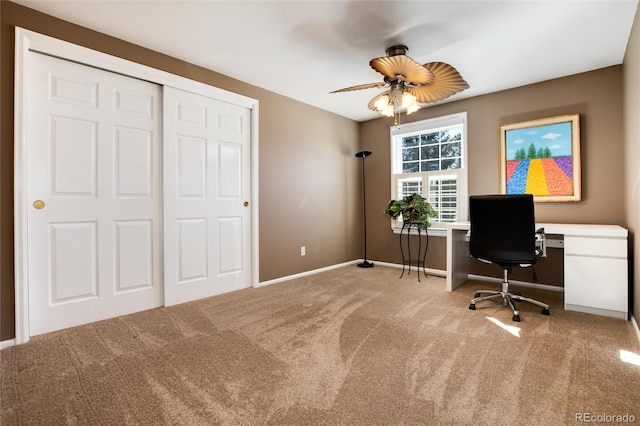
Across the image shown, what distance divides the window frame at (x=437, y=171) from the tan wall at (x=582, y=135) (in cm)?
8

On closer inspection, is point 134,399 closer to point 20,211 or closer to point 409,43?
point 20,211

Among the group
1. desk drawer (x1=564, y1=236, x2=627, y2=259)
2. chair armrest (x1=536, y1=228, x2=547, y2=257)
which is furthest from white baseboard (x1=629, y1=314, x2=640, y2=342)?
chair armrest (x1=536, y1=228, x2=547, y2=257)

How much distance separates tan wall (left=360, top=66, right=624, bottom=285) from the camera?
9.99ft

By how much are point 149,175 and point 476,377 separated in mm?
3056

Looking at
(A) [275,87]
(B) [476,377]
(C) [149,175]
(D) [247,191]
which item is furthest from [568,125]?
(C) [149,175]

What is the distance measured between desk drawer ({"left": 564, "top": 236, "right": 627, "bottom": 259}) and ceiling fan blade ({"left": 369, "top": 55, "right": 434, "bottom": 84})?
1960mm

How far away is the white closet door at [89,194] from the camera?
7.39 ft

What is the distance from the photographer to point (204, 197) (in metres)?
3.19

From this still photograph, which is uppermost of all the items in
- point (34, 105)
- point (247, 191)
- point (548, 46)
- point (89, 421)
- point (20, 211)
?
point (548, 46)

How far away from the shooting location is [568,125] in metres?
3.24

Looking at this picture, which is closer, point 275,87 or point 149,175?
point 149,175

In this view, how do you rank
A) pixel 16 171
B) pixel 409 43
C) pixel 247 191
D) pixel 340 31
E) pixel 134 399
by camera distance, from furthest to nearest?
pixel 247 191 < pixel 409 43 < pixel 340 31 < pixel 16 171 < pixel 134 399

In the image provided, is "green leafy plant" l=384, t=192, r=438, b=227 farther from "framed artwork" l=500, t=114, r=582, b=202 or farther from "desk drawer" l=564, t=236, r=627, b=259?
"desk drawer" l=564, t=236, r=627, b=259

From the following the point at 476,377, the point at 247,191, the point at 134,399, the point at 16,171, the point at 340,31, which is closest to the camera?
the point at 134,399
